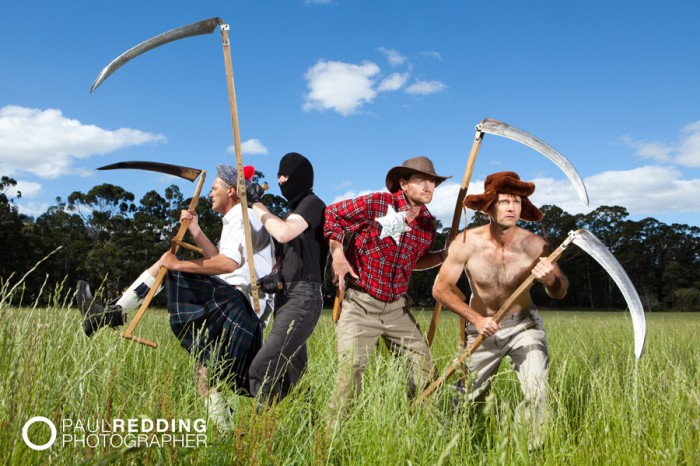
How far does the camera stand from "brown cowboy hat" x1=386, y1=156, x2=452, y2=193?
4547 mm

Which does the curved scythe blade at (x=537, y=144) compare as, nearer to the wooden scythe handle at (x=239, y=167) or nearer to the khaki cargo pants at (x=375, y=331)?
the khaki cargo pants at (x=375, y=331)

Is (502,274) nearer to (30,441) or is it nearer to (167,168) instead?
(167,168)

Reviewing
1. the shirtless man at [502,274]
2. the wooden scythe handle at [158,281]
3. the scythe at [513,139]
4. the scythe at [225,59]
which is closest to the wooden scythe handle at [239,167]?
the scythe at [225,59]

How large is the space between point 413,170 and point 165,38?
7.24ft

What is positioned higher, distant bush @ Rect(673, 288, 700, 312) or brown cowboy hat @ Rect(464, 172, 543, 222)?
brown cowboy hat @ Rect(464, 172, 543, 222)

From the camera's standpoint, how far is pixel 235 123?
4.57m

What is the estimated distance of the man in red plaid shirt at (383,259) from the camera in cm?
445

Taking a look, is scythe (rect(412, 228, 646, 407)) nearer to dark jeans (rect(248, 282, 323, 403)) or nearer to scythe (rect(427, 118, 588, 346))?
scythe (rect(427, 118, 588, 346))

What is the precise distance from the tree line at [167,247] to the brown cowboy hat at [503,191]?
2854 cm

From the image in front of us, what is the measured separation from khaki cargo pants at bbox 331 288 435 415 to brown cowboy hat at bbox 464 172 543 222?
982 mm

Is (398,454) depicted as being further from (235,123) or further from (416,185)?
(235,123)

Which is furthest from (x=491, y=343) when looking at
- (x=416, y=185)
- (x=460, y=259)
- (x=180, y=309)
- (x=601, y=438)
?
(x=180, y=309)

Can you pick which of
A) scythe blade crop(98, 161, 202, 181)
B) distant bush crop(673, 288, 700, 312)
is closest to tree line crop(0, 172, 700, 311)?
distant bush crop(673, 288, 700, 312)

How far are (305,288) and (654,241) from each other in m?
80.0
